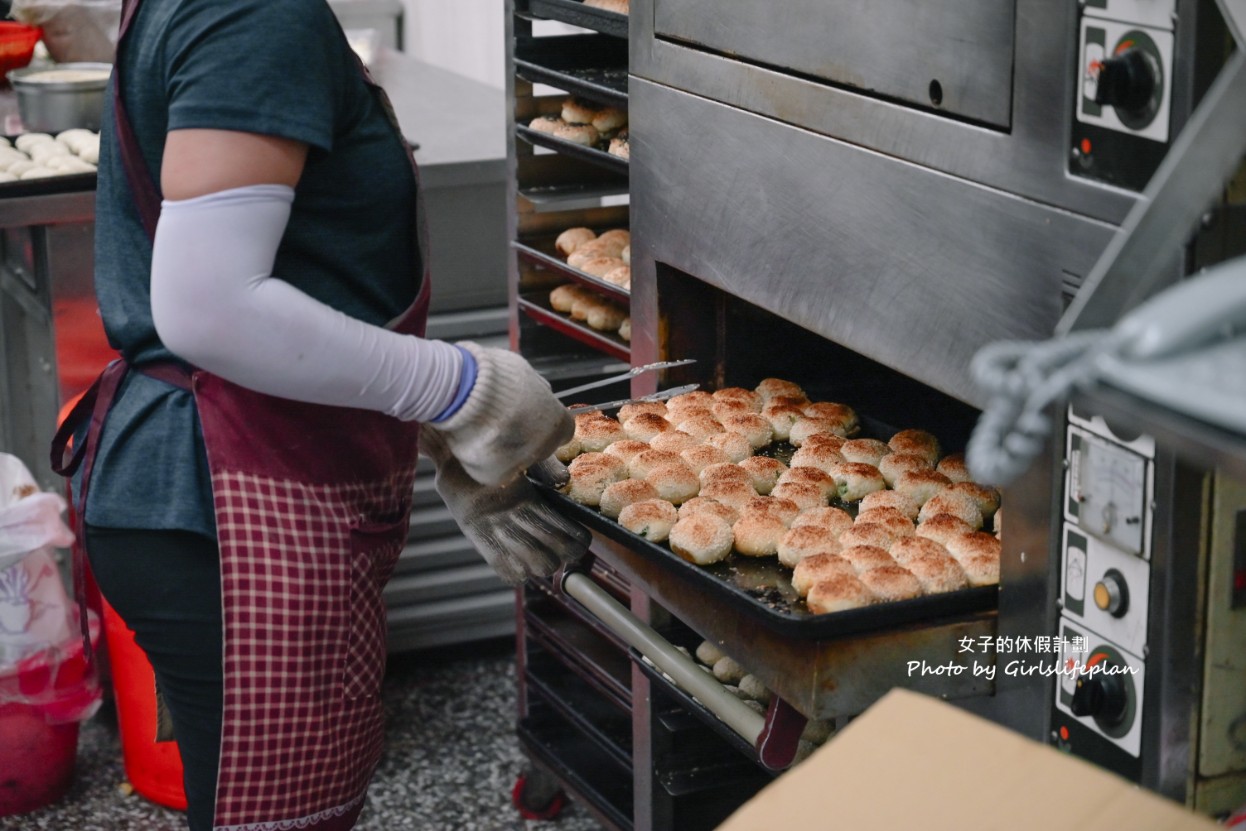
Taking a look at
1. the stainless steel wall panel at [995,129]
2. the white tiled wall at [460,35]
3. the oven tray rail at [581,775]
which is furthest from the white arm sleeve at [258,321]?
the white tiled wall at [460,35]

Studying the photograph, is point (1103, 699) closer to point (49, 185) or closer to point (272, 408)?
point (272, 408)

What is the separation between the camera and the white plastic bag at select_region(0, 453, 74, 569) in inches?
114

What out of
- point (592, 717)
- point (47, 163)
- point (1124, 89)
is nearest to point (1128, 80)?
point (1124, 89)

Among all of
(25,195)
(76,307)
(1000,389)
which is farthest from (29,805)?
(1000,389)

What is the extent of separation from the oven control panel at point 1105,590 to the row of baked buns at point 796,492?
0.18 meters

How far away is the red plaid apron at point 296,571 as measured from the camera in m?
1.78

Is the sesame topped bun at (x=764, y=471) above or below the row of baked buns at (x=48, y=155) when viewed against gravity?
below

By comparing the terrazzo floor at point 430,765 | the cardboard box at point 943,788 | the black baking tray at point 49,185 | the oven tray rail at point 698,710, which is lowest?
the terrazzo floor at point 430,765

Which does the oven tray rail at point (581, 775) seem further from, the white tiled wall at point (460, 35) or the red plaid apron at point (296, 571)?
the white tiled wall at point (460, 35)

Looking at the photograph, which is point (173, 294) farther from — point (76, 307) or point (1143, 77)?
point (76, 307)

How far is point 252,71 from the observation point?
4.84 ft

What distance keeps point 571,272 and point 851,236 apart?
3.01ft

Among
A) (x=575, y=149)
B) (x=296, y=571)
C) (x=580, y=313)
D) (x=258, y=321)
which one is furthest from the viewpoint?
(x=580, y=313)

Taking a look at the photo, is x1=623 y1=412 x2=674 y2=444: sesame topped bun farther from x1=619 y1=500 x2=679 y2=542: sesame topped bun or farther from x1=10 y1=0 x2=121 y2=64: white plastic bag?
x1=10 y1=0 x2=121 y2=64: white plastic bag
